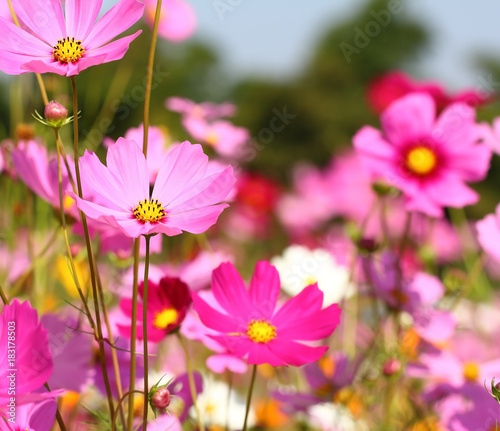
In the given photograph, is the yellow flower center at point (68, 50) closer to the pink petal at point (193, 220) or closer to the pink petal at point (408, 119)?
the pink petal at point (193, 220)

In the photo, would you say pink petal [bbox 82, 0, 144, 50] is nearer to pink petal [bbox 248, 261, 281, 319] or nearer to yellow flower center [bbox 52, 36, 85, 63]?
yellow flower center [bbox 52, 36, 85, 63]

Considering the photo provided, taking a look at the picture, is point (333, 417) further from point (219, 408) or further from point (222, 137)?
point (222, 137)

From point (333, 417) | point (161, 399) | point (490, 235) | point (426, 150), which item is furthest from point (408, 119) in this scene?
point (161, 399)

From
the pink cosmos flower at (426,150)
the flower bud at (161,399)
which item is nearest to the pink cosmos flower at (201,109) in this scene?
the pink cosmos flower at (426,150)

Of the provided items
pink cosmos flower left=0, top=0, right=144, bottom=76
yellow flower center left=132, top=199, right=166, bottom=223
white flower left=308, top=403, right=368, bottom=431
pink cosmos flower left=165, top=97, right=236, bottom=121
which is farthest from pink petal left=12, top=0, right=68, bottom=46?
white flower left=308, top=403, right=368, bottom=431

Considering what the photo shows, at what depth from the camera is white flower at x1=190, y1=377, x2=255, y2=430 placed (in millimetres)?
590

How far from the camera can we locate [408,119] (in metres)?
0.58

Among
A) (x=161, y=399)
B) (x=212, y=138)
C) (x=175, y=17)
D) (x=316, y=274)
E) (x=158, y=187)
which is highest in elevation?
(x=175, y=17)

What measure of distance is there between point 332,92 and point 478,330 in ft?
23.6

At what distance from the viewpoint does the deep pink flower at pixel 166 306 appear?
37 cm

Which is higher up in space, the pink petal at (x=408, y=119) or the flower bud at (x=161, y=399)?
the pink petal at (x=408, y=119)

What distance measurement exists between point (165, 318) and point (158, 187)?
0.30 feet

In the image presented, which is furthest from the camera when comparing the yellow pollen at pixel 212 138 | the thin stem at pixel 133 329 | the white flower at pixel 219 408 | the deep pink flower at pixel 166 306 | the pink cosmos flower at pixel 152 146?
the yellow pollen at pixel 212 138

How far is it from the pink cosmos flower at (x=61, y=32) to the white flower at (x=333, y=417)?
37 cm
